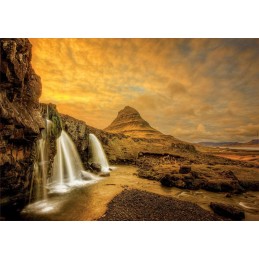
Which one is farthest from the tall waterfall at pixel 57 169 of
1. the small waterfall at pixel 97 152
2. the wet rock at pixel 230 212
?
the wet rock at pixel 230 212

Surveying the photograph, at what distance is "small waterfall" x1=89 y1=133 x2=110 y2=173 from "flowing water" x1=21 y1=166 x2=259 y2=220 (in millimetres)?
4178

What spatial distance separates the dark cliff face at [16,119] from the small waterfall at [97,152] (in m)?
6.75

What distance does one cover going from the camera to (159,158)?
14844mm

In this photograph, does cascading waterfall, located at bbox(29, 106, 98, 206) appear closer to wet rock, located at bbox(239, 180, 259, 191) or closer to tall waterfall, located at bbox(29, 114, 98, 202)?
tall waterfall, located at bbox(29, 114, 98, 202)

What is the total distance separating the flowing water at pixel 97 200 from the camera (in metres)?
4.66

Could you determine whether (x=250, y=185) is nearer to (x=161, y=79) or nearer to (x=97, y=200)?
(x=161, y=79)

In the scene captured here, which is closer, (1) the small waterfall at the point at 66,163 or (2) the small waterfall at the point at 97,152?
(1) the small waterfall at the point at 66,163

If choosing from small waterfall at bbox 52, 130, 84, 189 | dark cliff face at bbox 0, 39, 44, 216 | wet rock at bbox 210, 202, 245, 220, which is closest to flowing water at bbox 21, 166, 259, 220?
wet rock at bbox 210, 202, 245, 220

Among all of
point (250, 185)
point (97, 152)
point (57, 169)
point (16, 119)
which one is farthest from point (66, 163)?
point (250, 185)

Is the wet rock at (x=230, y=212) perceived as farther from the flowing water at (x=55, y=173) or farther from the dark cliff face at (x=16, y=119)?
the dark cliff face at (x=16, y=119)

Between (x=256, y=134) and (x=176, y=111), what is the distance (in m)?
4.39

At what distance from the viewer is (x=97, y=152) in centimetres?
1280

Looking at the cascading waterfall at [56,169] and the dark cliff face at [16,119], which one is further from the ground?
the dark cliff face at [16,119]

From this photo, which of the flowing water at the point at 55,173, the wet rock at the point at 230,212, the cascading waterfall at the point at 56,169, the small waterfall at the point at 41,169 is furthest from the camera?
the cascading waterfall at the point at 56,169
